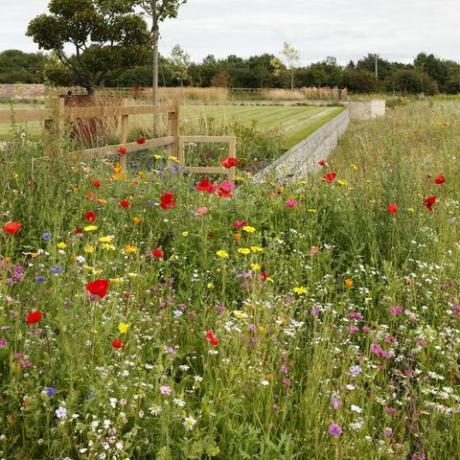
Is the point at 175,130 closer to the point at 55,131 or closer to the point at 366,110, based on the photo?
the point at 55,131

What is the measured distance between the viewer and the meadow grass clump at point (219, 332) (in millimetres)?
2385

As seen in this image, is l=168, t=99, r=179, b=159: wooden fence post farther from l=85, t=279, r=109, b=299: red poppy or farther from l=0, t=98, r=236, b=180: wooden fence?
l=85, t=279, r=109, b=299: red poppy

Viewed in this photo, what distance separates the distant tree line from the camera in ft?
202

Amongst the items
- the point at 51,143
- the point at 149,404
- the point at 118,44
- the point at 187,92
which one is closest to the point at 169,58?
the point at 187,92

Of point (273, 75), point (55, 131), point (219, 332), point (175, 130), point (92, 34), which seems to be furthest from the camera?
point (273, 75)

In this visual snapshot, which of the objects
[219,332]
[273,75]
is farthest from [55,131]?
[273,75]

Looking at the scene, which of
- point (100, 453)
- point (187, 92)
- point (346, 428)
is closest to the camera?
point (100, 453)

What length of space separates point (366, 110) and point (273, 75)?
36.4 m

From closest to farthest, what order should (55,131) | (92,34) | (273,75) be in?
1. (55,131)
2. (92,34)
3. (273,75)

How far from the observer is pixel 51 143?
5.22m

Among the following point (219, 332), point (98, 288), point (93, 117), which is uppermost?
point (93, 117)

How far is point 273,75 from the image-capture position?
70.9 meters

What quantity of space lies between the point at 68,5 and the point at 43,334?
94.1 ft

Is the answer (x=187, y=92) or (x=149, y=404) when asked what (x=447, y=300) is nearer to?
(x=149, y=404)
